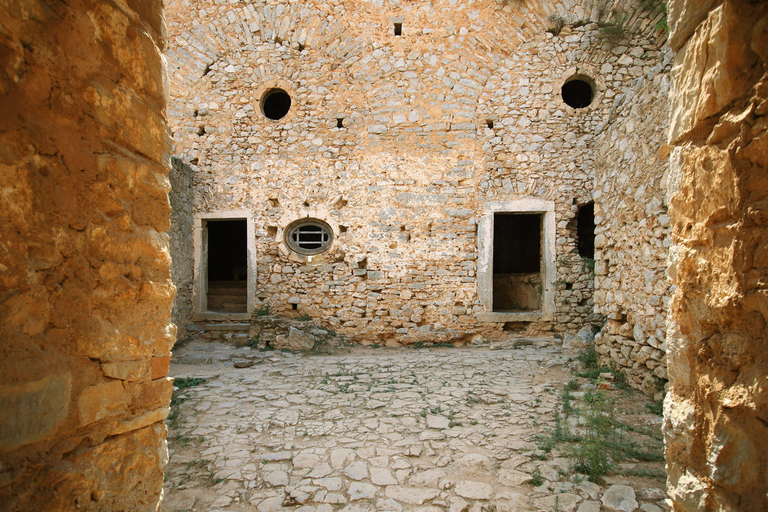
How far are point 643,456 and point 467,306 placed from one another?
13.3 feet

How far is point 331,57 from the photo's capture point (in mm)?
6898

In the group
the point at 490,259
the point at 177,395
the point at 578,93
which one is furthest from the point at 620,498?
the point at 578,93

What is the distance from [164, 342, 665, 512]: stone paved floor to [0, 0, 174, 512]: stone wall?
4.32ft

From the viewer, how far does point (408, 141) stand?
6.83m

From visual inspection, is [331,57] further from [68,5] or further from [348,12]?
[68,5]

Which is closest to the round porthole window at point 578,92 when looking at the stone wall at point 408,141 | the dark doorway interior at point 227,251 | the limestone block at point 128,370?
the stone wall at point 408,141

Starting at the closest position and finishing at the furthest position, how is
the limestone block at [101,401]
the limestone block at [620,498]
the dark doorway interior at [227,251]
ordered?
the limestone block at [101,401] < the limestone block at [620,498] < the dark doorway interior at [227,251]

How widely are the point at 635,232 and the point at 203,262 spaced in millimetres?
6818

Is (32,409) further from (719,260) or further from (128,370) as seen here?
(719,260)

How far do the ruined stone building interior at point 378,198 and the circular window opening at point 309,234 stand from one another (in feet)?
0.19

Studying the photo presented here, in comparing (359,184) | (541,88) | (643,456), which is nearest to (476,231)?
(359,184)

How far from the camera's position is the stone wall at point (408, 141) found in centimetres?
670

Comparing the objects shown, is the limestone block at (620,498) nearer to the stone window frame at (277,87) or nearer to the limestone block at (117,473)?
the limestone block at (117,473)

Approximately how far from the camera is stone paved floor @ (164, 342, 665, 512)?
234cm
